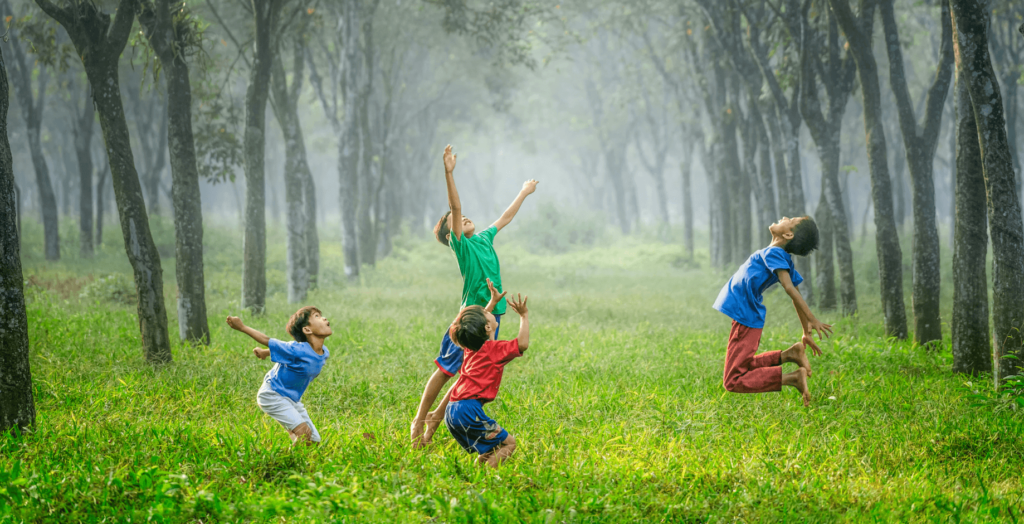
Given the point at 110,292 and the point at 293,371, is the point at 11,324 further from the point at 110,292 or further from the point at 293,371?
the point at 110,292

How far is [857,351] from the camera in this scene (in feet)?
24.2

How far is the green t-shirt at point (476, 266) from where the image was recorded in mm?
5012

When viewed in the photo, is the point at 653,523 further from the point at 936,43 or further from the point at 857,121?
the point at 857,121

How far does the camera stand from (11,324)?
4.53m

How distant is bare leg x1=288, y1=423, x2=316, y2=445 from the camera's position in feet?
14.5

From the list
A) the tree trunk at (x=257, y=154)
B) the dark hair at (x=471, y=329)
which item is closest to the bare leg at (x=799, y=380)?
the dark hair at (x=471, y=329)

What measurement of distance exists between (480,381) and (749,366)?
7.64 ft

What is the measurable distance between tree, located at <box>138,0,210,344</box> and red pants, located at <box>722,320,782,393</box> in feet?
20.6

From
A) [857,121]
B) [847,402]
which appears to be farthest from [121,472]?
[857,121]

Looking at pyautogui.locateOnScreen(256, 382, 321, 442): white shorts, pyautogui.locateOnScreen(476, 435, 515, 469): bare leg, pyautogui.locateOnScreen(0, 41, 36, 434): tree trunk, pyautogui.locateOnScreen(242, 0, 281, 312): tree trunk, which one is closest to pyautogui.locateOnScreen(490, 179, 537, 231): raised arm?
pyautogui.locateOnScreen(476, 435, 515, 469): bare leg

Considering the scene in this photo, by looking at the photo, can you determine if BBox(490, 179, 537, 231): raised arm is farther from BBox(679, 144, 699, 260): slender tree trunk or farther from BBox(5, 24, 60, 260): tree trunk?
BBox(679, 144, 699, 260): slender tree trunk

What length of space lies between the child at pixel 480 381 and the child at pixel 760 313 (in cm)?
193

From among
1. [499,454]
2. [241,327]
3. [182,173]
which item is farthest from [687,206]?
[241,327]

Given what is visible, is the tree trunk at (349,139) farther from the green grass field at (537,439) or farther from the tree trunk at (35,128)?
the green grass field at (537,439)
